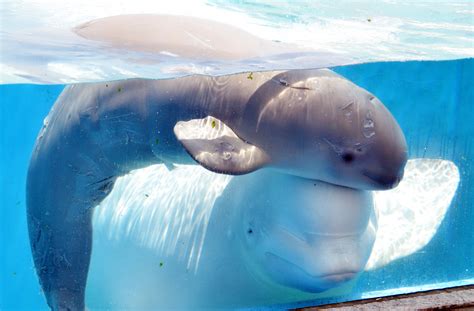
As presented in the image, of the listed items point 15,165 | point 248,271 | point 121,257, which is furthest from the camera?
point 15,165

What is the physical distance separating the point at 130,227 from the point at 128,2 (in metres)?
2.08

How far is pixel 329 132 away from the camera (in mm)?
3189

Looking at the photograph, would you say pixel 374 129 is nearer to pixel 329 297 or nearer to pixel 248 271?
pixel 329 297

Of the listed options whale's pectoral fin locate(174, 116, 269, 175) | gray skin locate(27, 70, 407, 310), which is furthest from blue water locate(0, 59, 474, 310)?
whale's pectoral fin locate(174, 116, 269, 175)

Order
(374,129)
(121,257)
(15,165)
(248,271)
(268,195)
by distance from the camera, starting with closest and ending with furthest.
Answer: (374,129) < (268,195) < (248,271) < (121,257) < (15,165)

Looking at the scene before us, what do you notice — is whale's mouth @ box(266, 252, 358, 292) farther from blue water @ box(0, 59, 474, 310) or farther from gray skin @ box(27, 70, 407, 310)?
Answer: gray skin @ box(27, 70, 407, 310)

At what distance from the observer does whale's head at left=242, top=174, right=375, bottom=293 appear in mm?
3441

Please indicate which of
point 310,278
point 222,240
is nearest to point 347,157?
point 310,278

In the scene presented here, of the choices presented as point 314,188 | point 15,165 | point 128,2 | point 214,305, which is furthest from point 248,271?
point 15,165

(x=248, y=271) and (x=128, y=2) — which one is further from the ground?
(x=128, y=2)

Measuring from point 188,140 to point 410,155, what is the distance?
121 inches

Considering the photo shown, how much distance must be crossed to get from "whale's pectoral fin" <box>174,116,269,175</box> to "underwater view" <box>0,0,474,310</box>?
12 millimetres

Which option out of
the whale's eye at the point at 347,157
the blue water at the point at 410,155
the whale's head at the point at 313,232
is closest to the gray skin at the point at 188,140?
the whale's eye at the point at 347,157

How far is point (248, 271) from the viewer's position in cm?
407
